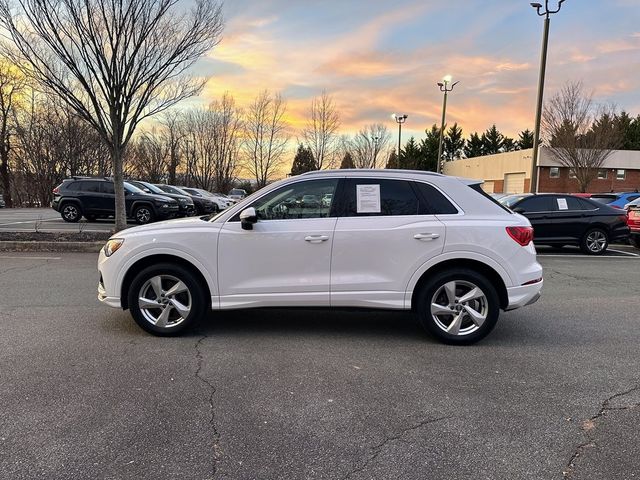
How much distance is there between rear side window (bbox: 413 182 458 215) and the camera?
4.92 m

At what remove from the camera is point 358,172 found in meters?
5.10

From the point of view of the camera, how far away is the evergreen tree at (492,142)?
247ft

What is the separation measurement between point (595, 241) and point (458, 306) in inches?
377

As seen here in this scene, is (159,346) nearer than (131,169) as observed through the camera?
Yes

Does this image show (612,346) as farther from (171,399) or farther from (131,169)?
(131,169)

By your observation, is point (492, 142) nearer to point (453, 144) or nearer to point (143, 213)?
point (453, 144)

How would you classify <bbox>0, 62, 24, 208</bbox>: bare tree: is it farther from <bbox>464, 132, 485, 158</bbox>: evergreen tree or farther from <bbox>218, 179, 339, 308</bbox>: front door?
<bbox>464, 132, 485, 158</bbox>: evergreen tree

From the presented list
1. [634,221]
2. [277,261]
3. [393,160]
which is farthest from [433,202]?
[393,160]

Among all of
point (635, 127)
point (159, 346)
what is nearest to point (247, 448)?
point (159, 346)

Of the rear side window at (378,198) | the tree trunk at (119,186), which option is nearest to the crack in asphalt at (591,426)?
the rear side window at (378,198)

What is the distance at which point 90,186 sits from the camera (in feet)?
57.7

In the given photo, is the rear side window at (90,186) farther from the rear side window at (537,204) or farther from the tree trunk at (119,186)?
the rear side window at (537,204)

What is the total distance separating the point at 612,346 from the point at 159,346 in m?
4.62

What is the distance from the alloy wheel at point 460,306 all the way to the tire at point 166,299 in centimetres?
241
